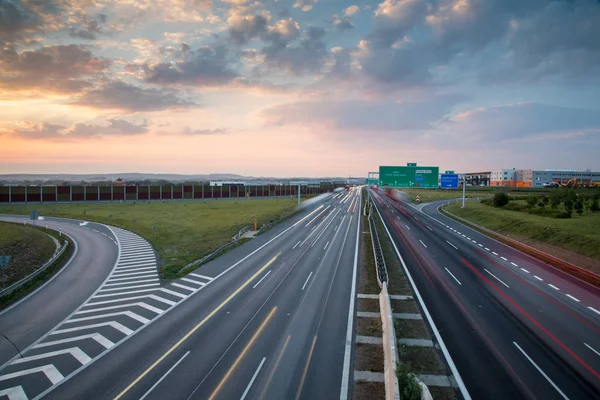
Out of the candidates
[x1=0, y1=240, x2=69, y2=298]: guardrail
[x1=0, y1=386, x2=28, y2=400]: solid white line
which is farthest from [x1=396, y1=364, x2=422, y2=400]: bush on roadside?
[x1=0, y1=240, x2=69, y2=298]: guardrail

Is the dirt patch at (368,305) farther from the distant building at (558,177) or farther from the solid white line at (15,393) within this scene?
the distant building at (558,177)

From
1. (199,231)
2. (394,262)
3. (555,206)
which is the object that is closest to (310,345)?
(394,262)

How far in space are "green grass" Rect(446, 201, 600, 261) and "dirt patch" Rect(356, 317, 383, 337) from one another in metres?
23.8

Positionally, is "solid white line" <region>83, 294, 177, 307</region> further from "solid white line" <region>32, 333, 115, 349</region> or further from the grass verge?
the grass verge

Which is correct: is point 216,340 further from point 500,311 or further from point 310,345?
point 500,311

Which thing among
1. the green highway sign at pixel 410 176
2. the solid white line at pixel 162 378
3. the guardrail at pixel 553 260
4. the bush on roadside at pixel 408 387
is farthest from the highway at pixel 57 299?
the green highway sign at pixel 410 176

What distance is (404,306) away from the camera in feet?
69.2

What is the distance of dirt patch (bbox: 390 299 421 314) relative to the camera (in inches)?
805

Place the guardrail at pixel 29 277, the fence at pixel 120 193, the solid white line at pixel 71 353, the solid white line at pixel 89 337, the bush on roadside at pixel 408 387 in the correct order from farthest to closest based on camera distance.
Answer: the fence at pixel 120 193 → the guardrail at pixel 29 277 → the solid white line at pixel 89 337 → the solid white line at pixel 71 353 → the bush on roadside at pixel 408 387

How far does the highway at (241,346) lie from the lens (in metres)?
13.0

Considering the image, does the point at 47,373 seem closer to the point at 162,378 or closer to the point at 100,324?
the point at 100,324

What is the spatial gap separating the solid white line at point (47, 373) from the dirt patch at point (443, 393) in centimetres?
1467

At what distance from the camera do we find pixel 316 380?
13555mm

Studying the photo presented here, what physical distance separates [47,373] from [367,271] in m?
22.0
